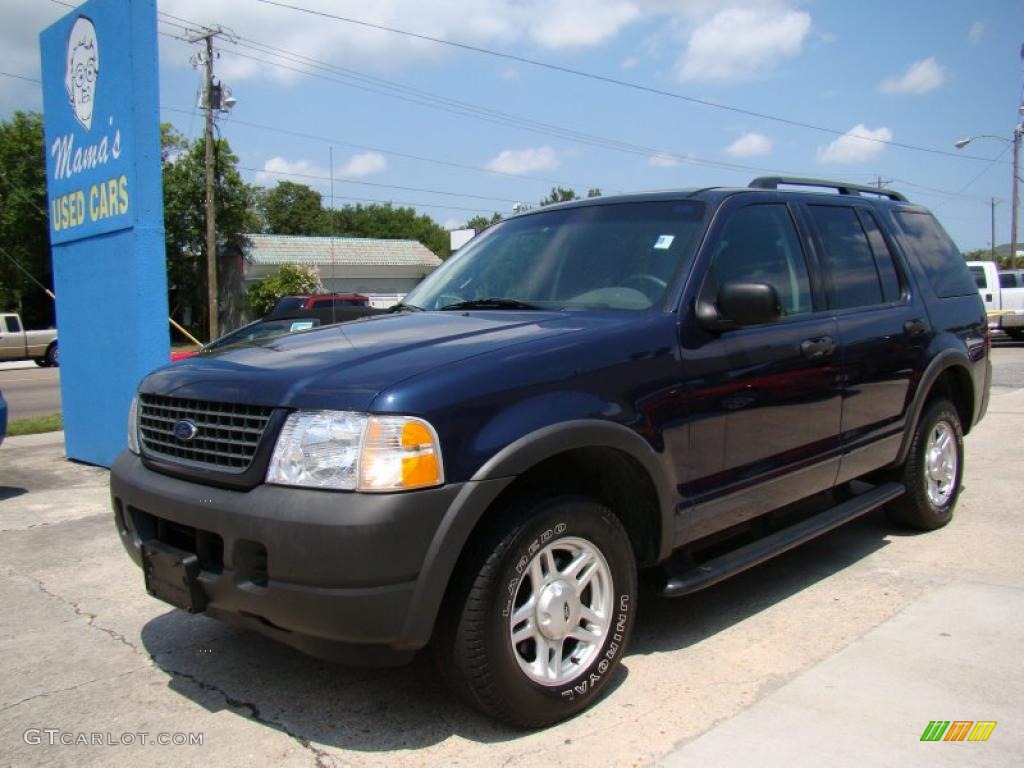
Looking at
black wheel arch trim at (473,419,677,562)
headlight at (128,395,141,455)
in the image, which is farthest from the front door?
headlight at (128,395,141,455)

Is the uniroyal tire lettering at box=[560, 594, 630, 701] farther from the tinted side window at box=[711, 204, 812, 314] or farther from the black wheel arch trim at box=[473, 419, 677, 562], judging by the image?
the tinted side window at box=[711, 204, 812, 314]

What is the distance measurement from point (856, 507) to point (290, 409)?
306cm

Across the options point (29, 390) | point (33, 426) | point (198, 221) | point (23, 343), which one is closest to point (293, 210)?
point (198, 221)

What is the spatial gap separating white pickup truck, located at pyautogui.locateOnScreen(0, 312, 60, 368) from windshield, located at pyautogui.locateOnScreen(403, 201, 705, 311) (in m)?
25.5

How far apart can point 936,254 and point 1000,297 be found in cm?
1853

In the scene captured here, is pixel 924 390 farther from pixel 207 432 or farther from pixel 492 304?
pixel 207 432

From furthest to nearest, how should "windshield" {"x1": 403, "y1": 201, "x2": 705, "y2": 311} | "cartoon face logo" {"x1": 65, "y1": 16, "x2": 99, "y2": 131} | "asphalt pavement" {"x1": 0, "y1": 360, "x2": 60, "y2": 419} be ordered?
1. "asphalt pavement" {"x1": 0, "y1": 360, "x2": 60, "y2": 419}
2. "cartoon face logo" {"x1": 65, "y1": 16, "x2": 99, "y2": 131}
3. "windshield" {"x1": 403, "y1": 201, "x2": 705, "y2": 311}

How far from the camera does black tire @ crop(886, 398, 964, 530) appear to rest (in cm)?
506

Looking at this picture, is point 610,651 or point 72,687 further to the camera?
point 72,687

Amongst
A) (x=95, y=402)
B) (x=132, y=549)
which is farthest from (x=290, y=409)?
(x=95, y=402)

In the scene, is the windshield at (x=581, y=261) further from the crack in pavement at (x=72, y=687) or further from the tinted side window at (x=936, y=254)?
the tinted side window at (x=936, y=254)

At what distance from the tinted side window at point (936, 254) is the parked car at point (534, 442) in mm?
788

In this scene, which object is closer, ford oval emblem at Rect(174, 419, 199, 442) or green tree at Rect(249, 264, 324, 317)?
ford oval emblem at Rect(174, 419, 199, 442)

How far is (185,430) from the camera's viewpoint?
301 centimetres
